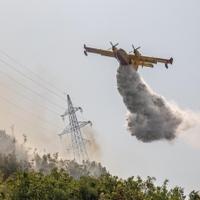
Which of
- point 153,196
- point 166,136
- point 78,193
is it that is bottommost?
point 153,196

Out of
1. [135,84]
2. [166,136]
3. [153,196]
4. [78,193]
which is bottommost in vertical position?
[153,196]

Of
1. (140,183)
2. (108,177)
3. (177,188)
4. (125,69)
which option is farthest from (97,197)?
(125,69)

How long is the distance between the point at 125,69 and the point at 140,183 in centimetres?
3144

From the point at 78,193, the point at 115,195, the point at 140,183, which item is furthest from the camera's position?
the point at 78,193

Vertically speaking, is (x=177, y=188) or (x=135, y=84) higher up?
(x=135, y=84)

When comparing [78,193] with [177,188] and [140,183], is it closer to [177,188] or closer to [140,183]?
[140,183]

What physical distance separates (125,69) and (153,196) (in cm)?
3570

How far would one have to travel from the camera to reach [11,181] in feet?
284

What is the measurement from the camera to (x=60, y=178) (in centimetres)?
8794

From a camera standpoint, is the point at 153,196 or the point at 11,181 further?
the point at 11,181

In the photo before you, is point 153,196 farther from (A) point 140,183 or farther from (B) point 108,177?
(B) point 108,177

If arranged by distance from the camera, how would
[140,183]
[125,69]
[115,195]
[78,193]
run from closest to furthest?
[115,195] → [140,183] → [78,193] → [125,69]

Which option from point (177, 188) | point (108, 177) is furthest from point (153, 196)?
point (108, 177)

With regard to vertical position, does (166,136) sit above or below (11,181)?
above
